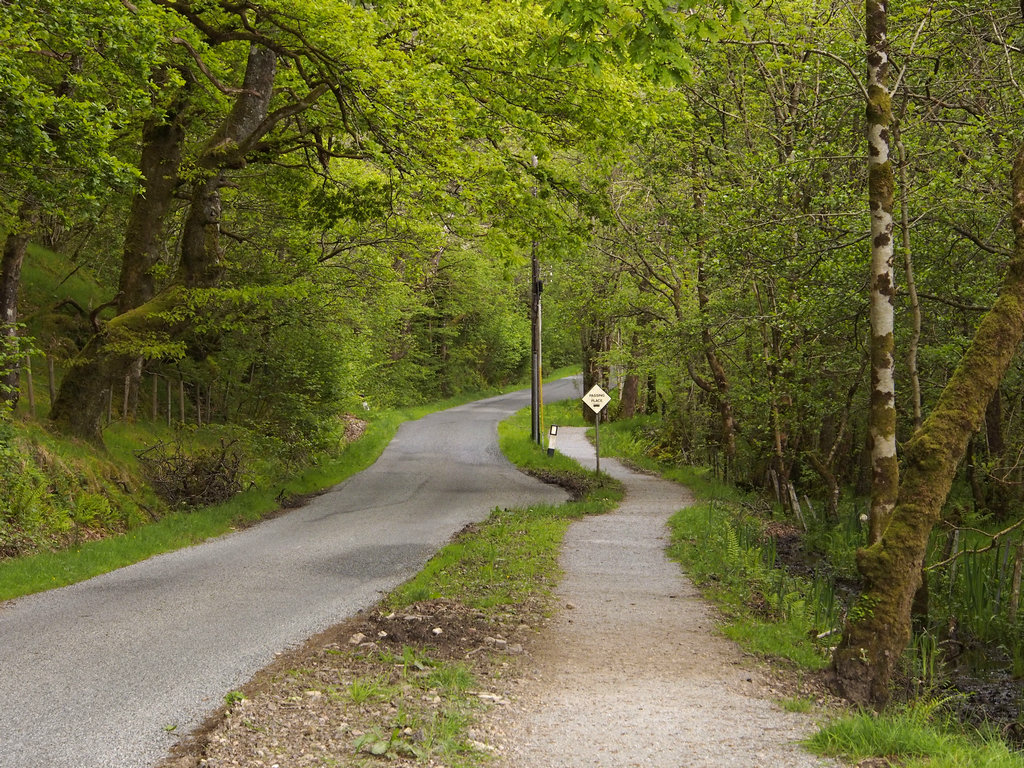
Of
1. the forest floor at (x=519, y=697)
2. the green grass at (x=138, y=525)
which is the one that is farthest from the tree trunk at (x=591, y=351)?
the forest floor at (x=519, y=697)

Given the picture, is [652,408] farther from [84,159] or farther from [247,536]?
[84,159]

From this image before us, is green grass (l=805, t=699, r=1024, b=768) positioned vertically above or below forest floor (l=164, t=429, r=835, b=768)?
above

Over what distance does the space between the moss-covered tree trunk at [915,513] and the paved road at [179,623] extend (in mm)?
4685

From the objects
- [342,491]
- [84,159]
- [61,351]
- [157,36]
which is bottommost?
[342,491]

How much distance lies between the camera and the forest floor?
16.3 feet

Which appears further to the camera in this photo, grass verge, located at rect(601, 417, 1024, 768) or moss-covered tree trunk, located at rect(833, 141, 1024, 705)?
moss-covered tree trunk, located at rect(833, 141, 1024, 705)

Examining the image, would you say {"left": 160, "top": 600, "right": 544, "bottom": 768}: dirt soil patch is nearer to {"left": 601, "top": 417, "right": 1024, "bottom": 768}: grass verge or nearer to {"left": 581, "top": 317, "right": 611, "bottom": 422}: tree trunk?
{"left": 601, "top": 417, "right": 1024, "bottom": 768}: grass verge

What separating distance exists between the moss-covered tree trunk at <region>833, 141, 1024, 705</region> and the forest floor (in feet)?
1.43

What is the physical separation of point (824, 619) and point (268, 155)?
13282 millimetres

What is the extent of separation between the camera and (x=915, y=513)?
623 cm

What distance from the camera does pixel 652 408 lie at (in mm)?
38312

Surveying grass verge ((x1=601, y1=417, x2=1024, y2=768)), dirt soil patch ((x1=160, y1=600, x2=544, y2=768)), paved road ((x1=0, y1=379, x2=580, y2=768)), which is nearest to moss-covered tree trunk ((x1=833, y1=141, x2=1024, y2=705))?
grass verge ((x1=601, y1=417, x2=1024, y2=768))

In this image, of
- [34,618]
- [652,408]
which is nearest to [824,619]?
[34,618]

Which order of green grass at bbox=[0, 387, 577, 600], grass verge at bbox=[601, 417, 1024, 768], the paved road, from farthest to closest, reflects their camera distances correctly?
green grass at bbox=[0, 387, 577, 600], the paved road, grass verge at bbox=[601, 417, 1024, 768]
